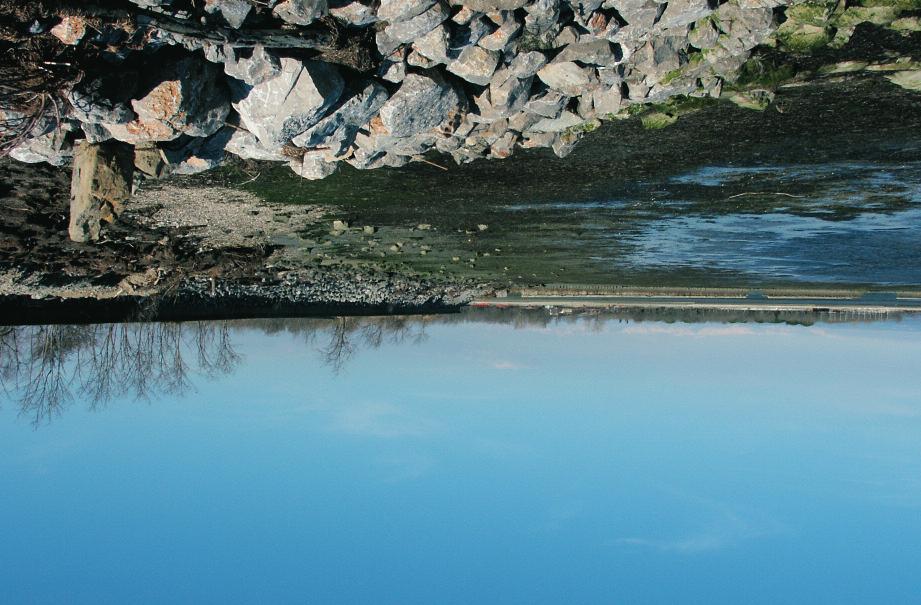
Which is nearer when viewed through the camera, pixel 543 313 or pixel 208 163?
pixel 208 163

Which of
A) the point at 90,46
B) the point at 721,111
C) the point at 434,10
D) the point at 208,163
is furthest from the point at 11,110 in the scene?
the point at 721,111

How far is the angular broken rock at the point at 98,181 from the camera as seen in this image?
5.27 meters

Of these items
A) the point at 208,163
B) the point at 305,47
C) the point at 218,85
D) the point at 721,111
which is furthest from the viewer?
Answer: the point at 208,163

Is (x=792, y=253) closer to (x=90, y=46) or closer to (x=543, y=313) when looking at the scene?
(x=543, y=313)

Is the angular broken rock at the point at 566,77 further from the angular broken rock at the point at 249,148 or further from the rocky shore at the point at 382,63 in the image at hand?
the angular broken rock at the point at 249,148

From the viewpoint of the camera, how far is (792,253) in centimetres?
866

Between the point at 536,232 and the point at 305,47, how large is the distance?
430 centimetres

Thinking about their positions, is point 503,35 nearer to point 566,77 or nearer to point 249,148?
point 566,77

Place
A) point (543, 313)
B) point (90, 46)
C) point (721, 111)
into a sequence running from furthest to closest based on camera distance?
point (543, 313) → point (721, 111) → point (90, 46)

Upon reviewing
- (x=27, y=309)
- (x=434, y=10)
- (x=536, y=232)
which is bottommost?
(x=27, y=309)

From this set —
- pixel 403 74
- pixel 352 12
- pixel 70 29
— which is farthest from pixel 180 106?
pixel 403 74

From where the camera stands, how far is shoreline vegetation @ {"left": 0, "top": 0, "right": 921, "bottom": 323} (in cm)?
432

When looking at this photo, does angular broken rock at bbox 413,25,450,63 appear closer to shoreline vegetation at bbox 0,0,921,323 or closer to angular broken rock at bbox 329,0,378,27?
shoreline vegetation at bbox 0,0,921,323

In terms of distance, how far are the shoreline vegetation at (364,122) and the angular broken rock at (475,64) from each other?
2 cm
